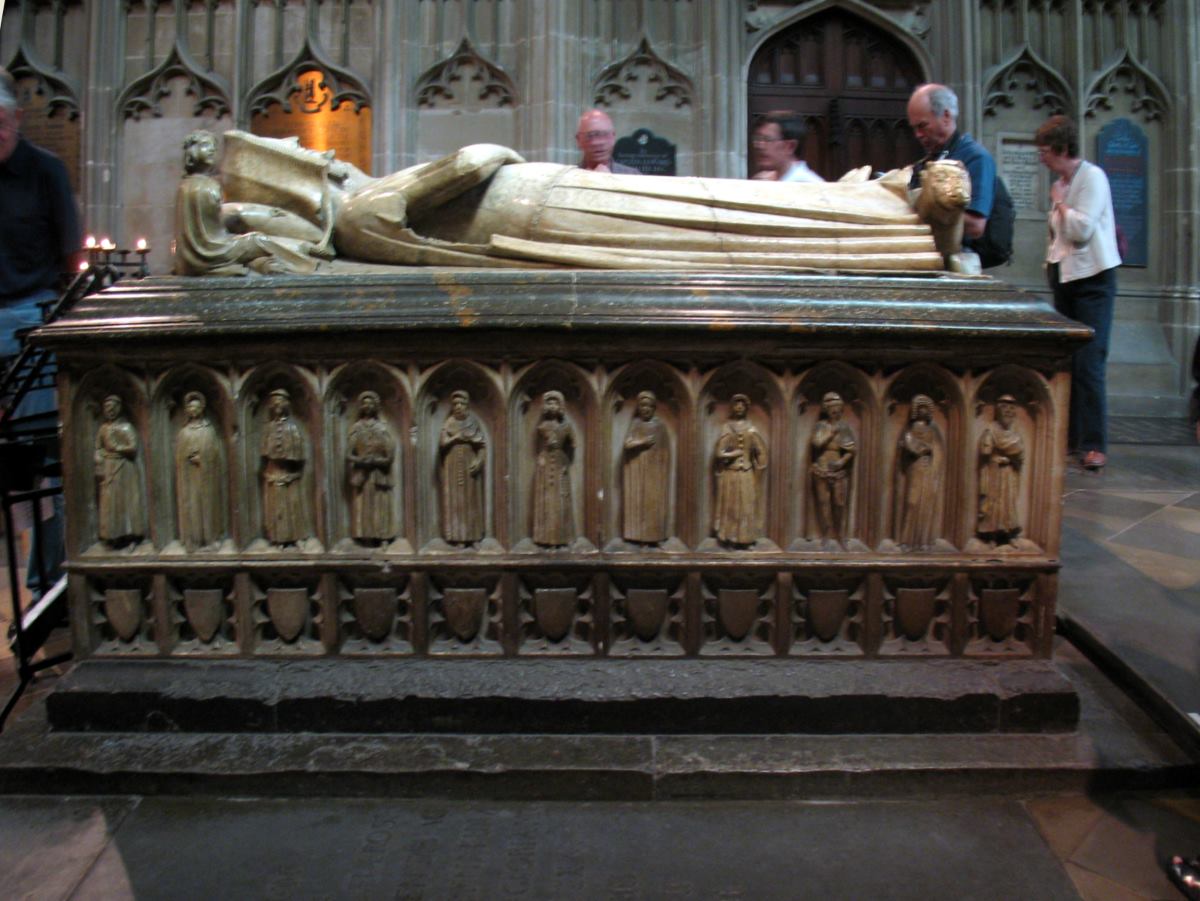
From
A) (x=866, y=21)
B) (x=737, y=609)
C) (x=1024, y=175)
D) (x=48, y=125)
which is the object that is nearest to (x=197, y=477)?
(x=737, y=609)

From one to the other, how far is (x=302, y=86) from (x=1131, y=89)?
7682 millimetres

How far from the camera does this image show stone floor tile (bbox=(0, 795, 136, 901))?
2129mm

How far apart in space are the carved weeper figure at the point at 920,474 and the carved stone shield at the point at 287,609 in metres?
1.72

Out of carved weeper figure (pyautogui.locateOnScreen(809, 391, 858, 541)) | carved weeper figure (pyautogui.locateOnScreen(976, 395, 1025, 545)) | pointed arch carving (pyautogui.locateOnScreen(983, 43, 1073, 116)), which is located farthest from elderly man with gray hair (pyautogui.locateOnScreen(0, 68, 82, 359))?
pointed arch carving (pyautogui.locateOnScreen(983, 43, 1073, 116))

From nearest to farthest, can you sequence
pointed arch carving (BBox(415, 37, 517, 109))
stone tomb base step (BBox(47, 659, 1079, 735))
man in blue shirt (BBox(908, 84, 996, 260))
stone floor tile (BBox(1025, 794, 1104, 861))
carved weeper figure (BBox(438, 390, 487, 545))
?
stone floor tile (BBox(1025, 794, 1104, 861)) → stone tomb base step (BBox(47, 659, 1079, 735)) → carved weeper figure (BBox(438, 390, 487, 545)) → man in blue shirt (BBox(908, 84, 996, 260)) → pointed arch carving (BBox(415, 37, 517, 109))

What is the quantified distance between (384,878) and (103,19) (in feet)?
29.2

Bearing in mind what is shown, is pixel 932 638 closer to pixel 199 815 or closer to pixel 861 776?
pixel 861 776

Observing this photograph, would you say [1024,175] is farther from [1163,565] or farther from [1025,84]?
[1163,565]

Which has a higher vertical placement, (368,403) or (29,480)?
(368,403)

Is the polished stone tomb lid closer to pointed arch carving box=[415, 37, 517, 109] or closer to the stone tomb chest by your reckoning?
the stone tomb chest

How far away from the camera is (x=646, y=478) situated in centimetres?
279

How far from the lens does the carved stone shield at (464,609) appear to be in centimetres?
281

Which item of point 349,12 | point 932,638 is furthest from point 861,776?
point 349,12

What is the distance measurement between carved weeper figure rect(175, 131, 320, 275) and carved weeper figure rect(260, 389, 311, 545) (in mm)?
440
